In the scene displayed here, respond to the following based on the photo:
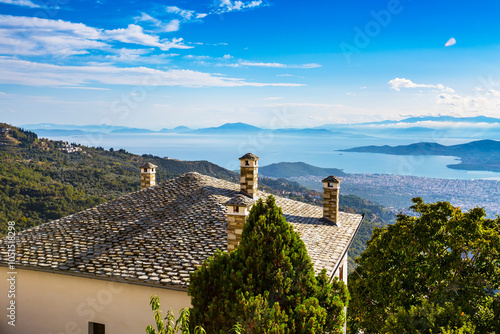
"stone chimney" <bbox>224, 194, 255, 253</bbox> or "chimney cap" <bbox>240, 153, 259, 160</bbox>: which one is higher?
"chimney cap" <bbox>240, 153, 259, 160</bbox>

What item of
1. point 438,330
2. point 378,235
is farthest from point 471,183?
point 438,330

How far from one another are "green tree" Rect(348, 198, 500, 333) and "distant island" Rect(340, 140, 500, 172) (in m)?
74.9

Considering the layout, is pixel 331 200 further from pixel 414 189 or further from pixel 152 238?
pixel 414 189

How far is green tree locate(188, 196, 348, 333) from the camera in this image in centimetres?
557

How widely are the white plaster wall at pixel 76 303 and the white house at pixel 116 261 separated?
0.07ft

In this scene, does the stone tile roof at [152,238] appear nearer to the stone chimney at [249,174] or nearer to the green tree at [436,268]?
the stone chimney at [249,174]

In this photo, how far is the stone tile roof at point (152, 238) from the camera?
8250mm

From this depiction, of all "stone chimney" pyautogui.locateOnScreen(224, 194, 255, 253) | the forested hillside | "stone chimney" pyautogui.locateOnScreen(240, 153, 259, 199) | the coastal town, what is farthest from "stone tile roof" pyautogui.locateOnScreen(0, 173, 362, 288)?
the coastal town

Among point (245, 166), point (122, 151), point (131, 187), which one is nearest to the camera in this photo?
point (245, 166)

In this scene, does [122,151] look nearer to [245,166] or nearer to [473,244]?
[245,166]

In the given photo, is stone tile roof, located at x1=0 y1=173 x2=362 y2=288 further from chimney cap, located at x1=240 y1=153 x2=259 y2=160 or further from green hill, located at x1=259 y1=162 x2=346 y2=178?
green hill, located at x1=259 y1=162 x2=346 y2=178

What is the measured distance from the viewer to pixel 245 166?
12.5 meters

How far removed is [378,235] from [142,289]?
830 cm

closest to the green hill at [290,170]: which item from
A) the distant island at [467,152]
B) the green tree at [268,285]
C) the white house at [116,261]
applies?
the distant island at [467,152]
